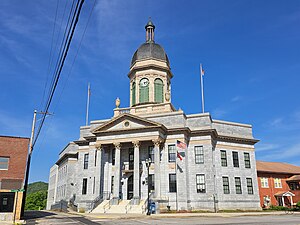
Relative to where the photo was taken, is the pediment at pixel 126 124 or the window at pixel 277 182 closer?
the pediment at pixel 126 124

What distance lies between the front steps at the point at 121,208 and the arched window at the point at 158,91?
16423mm

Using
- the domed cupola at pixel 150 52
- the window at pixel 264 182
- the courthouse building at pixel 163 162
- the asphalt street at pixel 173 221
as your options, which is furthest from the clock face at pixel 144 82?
the window at pixel 264 182

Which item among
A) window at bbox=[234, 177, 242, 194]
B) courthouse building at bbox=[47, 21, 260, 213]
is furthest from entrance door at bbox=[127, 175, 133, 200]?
window at bbox=[234, 177, 242, 194]

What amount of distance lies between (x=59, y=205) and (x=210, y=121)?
2974 centimetres

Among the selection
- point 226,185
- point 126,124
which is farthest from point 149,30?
point 226,185

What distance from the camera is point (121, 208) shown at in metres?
33.7

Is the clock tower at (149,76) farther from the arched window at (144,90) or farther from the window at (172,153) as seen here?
the window at (172,153)

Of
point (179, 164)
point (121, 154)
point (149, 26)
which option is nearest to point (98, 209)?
point (121, 154)

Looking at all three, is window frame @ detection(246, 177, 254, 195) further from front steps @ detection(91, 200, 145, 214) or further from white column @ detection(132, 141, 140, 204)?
white column @ detection(132, 141, 140, 204)

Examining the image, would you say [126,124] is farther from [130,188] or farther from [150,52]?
[150,52]

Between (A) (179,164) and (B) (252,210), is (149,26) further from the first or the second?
(B) (252,210)

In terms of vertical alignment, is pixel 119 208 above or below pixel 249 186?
below

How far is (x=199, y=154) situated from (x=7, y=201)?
2326 centimetres

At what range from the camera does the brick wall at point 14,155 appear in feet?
86.0
